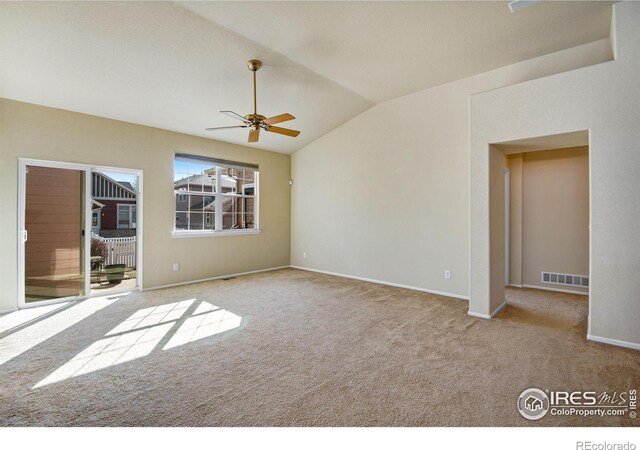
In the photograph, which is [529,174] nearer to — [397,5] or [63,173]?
[397,5]

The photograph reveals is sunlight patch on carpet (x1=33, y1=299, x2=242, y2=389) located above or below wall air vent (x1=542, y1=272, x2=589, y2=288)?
below

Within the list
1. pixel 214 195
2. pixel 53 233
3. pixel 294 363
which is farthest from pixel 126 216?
pixel 294 363

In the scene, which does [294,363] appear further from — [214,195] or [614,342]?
[214,195]

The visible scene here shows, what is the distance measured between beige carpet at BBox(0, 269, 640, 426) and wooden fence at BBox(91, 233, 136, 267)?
862 mm

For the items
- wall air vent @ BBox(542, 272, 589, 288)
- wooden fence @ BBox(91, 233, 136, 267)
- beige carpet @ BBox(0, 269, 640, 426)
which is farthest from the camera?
wooden fence @ BBox(91, 233, 136, 267)

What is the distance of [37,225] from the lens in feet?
13.6

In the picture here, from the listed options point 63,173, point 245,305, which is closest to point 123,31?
point 63,173

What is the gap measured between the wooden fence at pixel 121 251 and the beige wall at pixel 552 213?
6.57 m

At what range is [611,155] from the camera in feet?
9.49

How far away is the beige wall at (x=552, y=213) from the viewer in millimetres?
4688

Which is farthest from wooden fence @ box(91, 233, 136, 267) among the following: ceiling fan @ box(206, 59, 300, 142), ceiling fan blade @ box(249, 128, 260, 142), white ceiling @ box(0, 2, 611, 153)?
ceiling fan blade @ box(249, 128, 260, 142)

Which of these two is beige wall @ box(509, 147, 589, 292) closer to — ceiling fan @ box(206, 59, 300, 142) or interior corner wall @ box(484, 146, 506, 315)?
interior corner wall @ box(484, 146, 506, 315)

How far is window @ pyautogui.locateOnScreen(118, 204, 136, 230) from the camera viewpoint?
16.0 ft

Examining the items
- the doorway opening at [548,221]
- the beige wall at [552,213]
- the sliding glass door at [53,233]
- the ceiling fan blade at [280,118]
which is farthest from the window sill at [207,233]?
the beige wall at [552,213]
